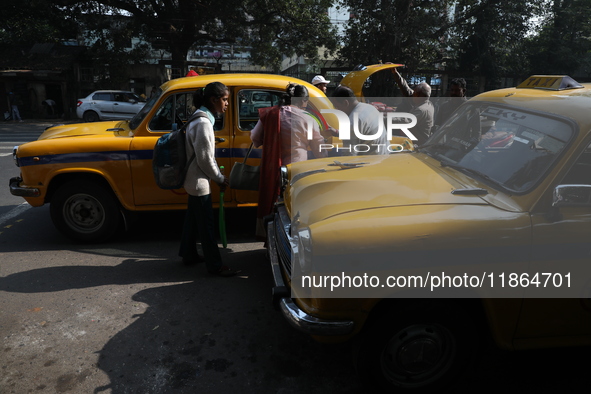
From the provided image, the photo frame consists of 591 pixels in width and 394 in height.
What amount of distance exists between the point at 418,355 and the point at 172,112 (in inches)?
156

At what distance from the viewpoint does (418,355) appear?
2.75m

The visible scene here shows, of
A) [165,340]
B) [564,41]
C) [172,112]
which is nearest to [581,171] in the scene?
[165,340]

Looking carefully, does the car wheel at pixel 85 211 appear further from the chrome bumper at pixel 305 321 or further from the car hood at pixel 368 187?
the chrome bumper at pixel 305 321

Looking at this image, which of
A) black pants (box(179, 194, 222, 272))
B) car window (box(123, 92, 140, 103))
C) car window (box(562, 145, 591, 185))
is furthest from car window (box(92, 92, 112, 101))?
car window (box(562, 145, 591, 185))

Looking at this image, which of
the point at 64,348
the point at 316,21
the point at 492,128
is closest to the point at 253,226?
the point at 64,348

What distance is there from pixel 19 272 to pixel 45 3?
19393 millimetres

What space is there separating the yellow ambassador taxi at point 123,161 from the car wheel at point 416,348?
305 cm

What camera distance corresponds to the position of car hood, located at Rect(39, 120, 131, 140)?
18.5ft

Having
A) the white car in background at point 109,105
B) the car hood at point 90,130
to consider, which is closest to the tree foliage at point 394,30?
the white car in background at point 109,105

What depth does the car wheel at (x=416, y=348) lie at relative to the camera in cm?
264

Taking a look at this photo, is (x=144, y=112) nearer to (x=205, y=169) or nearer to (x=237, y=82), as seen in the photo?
Answer: (x=237, y=82)

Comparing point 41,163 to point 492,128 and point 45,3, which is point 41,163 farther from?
point 45,3

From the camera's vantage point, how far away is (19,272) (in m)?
4.75

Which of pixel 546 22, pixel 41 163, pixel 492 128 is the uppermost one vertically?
pixel 546 22
